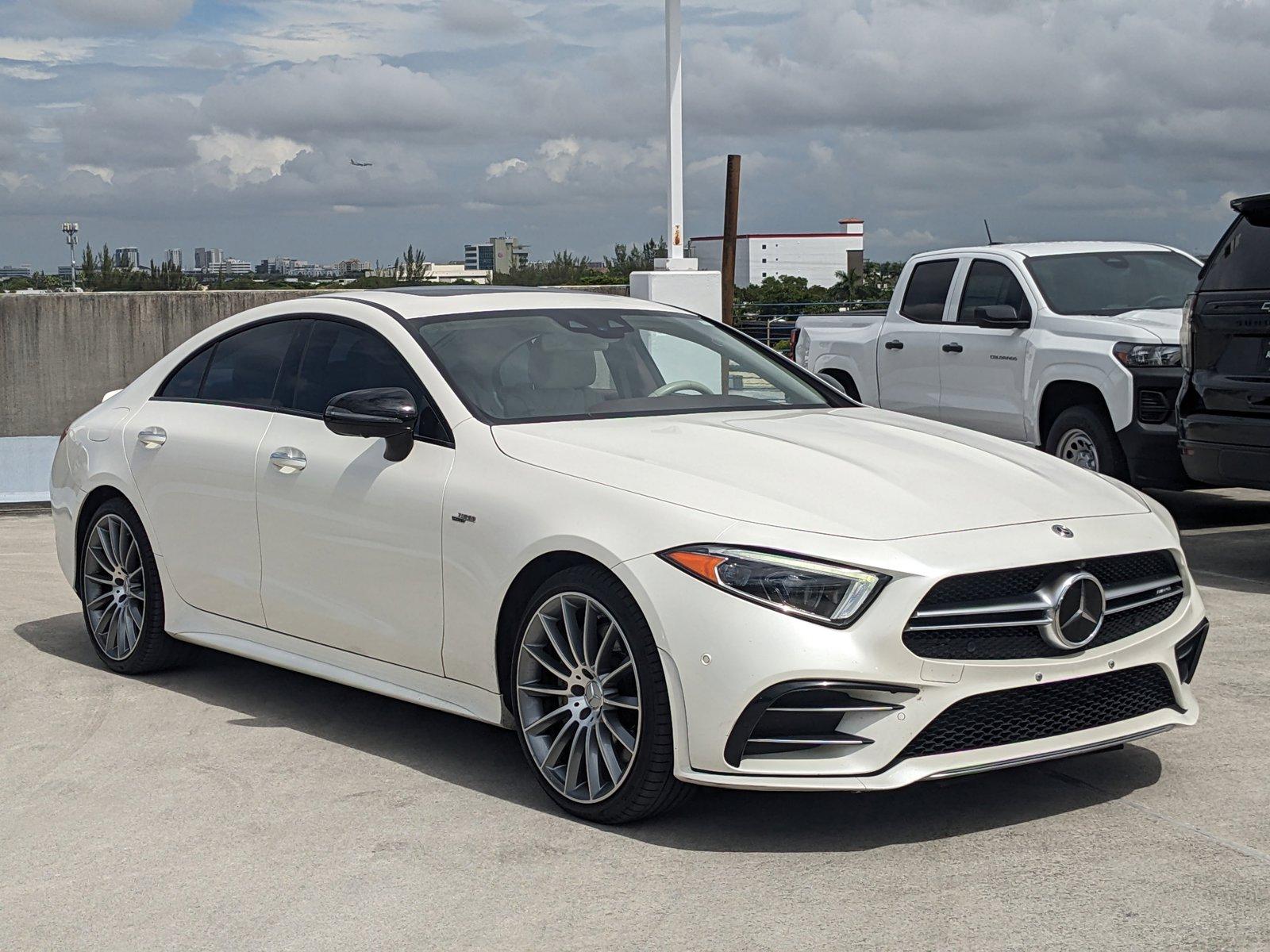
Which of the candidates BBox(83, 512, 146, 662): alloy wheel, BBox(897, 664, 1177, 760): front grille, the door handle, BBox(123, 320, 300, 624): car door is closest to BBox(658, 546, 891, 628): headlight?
BBox(897, 664, 1177, 760): front grille

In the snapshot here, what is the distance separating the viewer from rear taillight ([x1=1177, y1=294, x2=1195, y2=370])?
854 centimetres

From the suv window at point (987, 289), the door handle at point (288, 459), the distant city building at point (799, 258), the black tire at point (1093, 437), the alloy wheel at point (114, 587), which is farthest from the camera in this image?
the distant city building at point (799, 258)

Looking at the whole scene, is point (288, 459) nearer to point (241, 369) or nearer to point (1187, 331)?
point (241, 369)

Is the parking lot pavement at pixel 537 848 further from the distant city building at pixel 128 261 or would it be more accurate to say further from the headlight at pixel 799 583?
the distant city building at pixel 128 261

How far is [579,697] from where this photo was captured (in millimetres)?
4793

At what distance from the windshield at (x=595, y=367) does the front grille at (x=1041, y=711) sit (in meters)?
1.77

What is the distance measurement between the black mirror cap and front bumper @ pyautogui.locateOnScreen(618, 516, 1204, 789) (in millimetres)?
6780

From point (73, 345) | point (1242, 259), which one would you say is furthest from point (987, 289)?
point (73, 345)

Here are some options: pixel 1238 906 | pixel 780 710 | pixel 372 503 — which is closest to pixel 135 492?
pixel 372 503

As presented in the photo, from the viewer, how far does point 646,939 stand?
12.8 ft

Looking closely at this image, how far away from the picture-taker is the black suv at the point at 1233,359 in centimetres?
809

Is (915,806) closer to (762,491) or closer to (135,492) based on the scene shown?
(762,491)

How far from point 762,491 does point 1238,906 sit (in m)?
1.62

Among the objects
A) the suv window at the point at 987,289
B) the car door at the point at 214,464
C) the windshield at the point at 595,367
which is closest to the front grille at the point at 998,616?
the windshield at the point at 595,367
